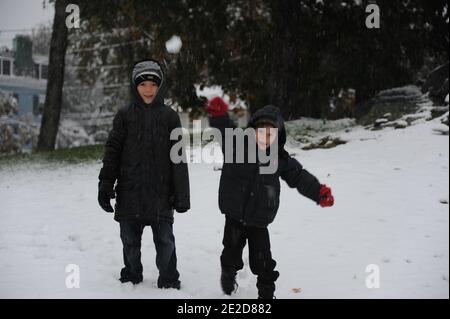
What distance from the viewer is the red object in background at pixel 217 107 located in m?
4.25

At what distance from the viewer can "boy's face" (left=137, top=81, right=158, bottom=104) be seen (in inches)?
167

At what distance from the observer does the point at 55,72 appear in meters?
14.3

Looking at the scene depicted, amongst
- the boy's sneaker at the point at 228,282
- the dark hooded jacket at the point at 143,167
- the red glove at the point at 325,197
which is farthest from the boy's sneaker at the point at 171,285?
the red glove at the point at 325,197

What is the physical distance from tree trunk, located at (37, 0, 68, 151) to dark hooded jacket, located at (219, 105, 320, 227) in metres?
11.1

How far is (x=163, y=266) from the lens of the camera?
4316 mm

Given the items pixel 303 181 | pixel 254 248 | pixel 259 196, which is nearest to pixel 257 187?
pixel 259 196

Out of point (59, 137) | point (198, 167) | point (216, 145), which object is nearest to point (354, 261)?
point (198, 167)

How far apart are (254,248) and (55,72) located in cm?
1162

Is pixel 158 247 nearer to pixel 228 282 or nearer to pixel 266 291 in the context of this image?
pixel 228 282

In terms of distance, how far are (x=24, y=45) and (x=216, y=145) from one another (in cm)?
2847

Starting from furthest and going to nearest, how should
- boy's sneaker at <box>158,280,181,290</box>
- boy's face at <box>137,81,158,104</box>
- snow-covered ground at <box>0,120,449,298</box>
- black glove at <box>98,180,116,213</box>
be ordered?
snow-covered ground at <box>0,120,449,298</box> → boy's sneaker at <box>158,280,181,290</box> → boy's face at <box>137,81,158,104</box> → black glove at <box>98,180,116,213</box>

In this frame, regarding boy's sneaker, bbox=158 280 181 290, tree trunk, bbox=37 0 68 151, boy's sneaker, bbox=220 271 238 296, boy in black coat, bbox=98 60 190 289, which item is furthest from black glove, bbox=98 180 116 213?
tree trunk, bbox=37 0 68 151

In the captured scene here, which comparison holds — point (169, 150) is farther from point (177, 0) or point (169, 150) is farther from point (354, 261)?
point (177, 0)

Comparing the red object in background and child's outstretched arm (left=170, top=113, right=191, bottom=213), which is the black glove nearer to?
child's outstretched arm (left=170, top=113, right=191, bottom=213)
